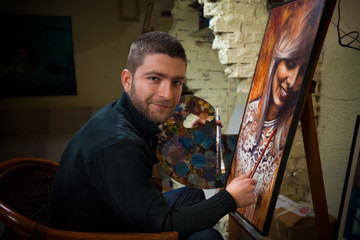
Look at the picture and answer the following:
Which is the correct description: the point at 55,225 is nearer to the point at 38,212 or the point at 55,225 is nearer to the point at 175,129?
the point at 38,212

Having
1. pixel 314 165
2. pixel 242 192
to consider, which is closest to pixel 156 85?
pixel 242 192

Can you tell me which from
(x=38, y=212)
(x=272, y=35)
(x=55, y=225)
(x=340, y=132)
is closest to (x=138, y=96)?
(x=55, y=225)

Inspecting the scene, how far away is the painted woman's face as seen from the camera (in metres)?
1.14

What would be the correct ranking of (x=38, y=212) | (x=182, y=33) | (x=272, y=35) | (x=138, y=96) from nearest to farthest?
(x=138, y=96)
(x=38, y=212)
(x=272, y=35)
(x=182, y=33)

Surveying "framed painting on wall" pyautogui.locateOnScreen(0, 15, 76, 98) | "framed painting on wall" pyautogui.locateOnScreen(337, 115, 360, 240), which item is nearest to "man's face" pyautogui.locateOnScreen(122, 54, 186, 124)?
"framed painting on wall" pyautogui.locateOnScreen(337, 115, 360, 240)

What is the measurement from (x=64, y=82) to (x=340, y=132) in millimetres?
3734

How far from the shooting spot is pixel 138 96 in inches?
40.4

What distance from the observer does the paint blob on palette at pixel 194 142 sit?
1.55 meters

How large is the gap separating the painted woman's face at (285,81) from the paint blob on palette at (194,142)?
44cm

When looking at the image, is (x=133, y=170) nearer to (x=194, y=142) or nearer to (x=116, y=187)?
(x=116, y=187)

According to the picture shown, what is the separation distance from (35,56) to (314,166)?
4.04m

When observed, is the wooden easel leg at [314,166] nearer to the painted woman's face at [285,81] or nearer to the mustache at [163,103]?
the painted woman's face at [285,81]

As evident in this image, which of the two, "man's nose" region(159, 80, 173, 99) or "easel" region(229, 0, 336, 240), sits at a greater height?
"man's nose" region(159, 80, 173, 99)

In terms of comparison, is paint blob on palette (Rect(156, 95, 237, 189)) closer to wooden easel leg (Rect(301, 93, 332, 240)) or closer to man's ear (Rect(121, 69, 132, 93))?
wooden easel leg (Rect(301, 93, 332, 240))
